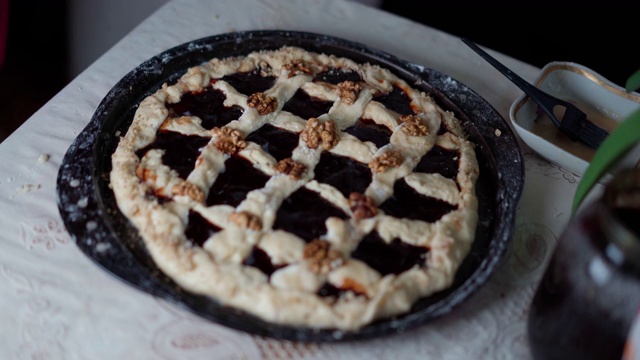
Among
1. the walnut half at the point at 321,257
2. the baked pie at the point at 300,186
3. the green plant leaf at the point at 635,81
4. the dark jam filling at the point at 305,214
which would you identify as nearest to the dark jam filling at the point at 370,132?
the baked pie at the point at 300,186

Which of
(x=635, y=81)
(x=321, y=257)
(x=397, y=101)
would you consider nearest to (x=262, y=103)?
(x=397, y=101)

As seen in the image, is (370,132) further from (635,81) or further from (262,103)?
(635,81)

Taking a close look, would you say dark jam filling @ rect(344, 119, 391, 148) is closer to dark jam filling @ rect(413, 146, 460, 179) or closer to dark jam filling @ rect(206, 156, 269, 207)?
dark jam filling @ rect(413, 146, 460, 179)

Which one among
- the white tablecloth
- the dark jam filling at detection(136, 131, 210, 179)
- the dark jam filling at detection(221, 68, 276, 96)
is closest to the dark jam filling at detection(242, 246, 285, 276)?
the white tablecloth

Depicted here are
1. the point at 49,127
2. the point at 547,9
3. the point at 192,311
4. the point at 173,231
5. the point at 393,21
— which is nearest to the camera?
the point at 192,311

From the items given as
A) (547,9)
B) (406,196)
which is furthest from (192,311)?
(547,9)

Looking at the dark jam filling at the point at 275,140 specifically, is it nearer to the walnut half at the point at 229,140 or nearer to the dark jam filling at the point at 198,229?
the walnut half at the point at 229,140

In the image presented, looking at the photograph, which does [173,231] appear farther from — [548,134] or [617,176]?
[548,134]
